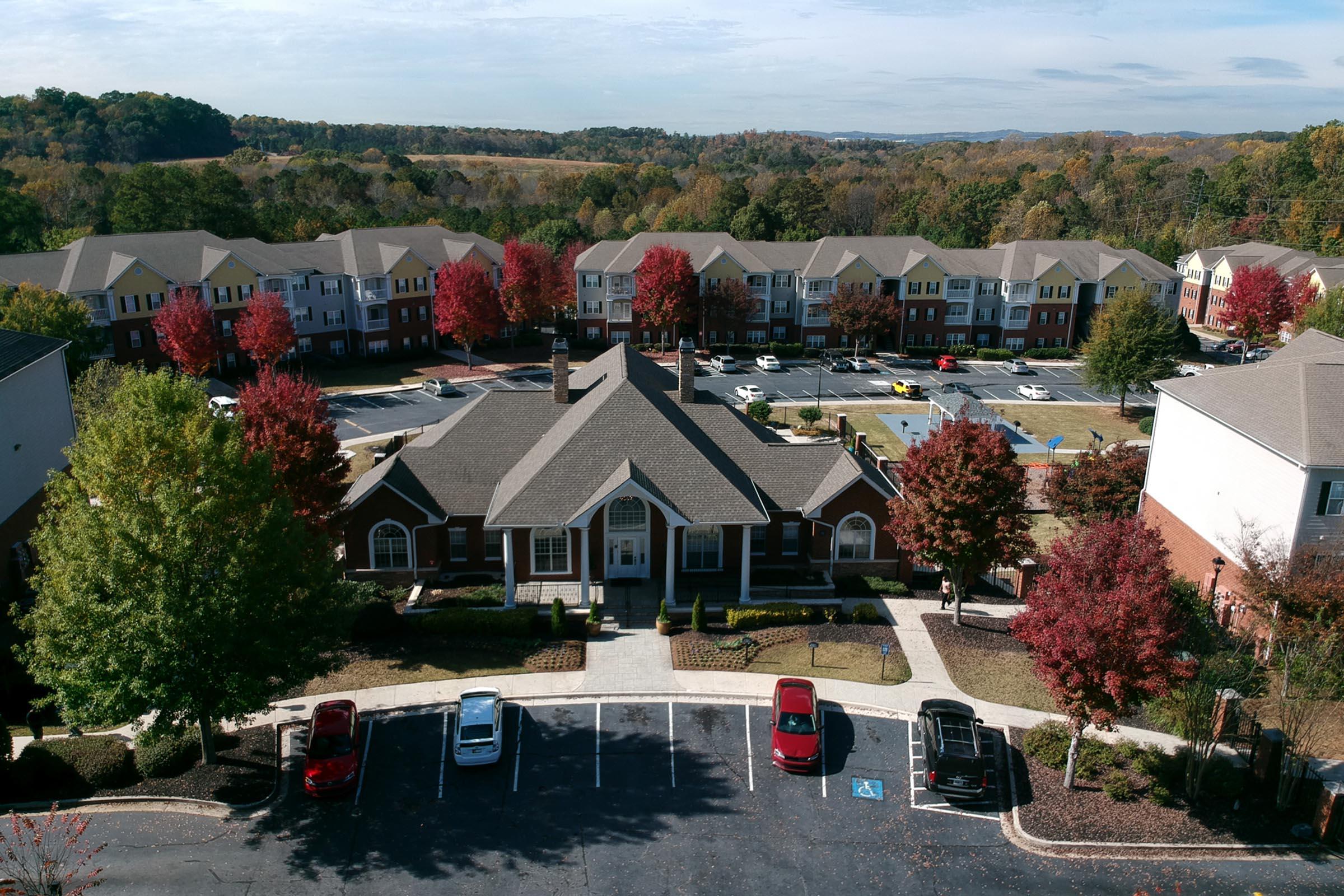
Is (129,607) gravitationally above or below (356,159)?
below

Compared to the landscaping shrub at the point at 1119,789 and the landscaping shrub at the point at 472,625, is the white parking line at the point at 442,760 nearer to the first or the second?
the landscaping shrub at the point at 472,625

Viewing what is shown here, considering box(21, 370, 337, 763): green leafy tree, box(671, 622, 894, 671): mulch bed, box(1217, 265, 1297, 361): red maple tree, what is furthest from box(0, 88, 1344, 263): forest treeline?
box(671, 622, 894, 671): mulch bed

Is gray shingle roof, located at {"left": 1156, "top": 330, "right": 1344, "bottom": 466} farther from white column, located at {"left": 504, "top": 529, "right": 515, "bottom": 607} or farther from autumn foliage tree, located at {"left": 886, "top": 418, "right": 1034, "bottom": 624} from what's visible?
white column, located at {"left": 504, "top": 529, "right": 515, "bottom": 607}

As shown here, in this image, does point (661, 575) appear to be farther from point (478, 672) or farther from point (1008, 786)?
point (1008, 786)

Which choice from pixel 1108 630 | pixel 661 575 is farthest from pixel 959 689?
pixel 661 575

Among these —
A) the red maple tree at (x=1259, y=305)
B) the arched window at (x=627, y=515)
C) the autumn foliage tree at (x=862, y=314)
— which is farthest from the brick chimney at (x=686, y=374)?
the red maple tree at (x=1259, y=305)

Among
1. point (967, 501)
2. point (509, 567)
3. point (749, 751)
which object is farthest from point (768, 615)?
point (509, 567)
